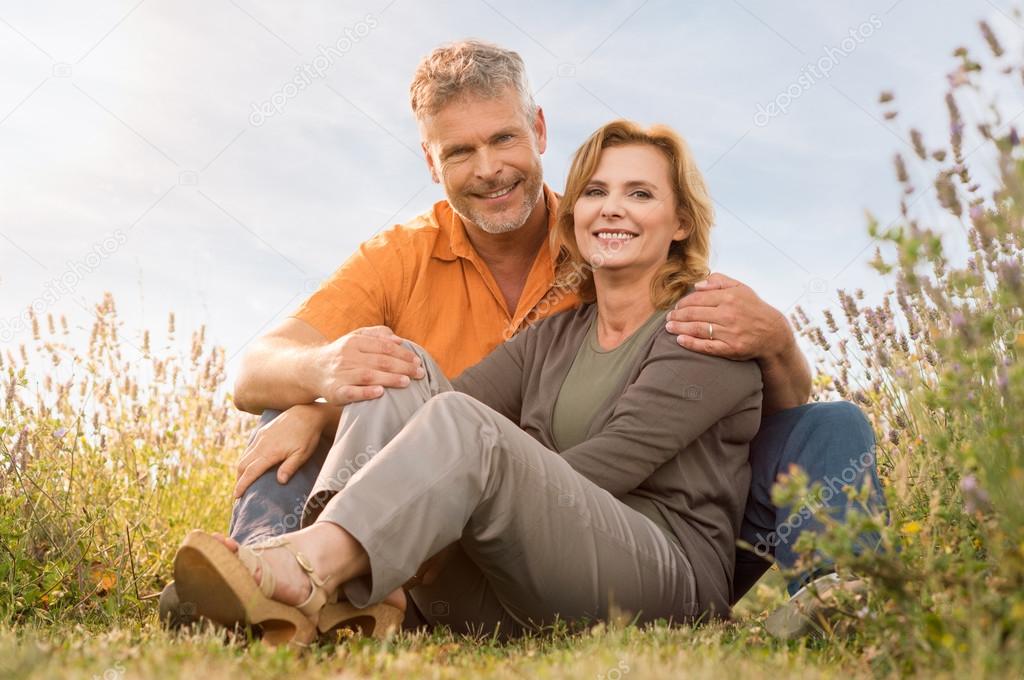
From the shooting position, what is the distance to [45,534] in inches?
159

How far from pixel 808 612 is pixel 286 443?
1.59 meters

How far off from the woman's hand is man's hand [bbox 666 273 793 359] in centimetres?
113

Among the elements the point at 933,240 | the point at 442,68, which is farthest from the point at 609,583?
the point at 442,68

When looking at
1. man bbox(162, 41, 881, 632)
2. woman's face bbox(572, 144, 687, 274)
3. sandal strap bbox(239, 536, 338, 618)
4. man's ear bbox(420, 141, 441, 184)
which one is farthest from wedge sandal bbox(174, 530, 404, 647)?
man's ear bbox(420, 141, 441, 184)

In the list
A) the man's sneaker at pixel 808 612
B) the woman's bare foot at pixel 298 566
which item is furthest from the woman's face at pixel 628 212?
the woman's bare foot at pixel 298 566

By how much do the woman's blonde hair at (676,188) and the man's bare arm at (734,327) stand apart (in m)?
0.18

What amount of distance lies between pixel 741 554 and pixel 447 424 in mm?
1359

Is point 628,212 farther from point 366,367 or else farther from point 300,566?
point 300,566

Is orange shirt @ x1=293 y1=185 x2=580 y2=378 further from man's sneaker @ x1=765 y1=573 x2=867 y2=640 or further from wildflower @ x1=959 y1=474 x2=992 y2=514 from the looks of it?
wildflower @ x1=959 y1=474 x2=992 y2=514

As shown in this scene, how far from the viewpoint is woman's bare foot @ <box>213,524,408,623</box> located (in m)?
2.19

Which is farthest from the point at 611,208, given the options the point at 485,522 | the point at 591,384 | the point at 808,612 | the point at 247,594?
the point at 247,594

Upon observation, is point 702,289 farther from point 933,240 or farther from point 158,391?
point 158,391

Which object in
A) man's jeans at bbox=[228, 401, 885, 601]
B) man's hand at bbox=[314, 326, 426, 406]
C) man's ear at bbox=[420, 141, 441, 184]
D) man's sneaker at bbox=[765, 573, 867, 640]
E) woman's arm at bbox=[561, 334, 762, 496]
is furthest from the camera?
man's ear at bbox=[420, 141, 441, 184]

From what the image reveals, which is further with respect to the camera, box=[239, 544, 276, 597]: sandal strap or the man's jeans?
the man's jeans
